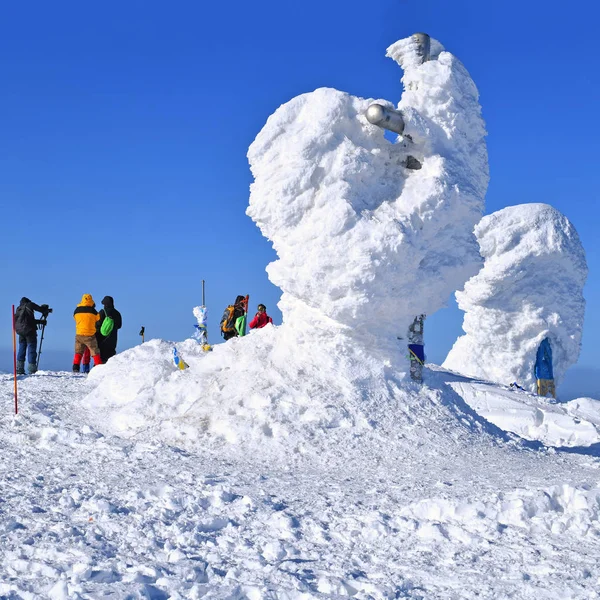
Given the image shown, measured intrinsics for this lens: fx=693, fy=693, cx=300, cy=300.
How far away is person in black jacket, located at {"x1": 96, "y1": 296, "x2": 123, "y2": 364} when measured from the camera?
44.3 feet

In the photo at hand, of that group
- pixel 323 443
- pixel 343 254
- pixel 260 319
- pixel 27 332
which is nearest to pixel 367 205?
pixel 343 254

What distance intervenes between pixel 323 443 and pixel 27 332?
7516 mm

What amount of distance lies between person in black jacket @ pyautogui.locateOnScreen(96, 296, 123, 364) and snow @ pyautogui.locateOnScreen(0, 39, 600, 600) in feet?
5.39

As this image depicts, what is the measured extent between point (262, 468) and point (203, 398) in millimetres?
1906

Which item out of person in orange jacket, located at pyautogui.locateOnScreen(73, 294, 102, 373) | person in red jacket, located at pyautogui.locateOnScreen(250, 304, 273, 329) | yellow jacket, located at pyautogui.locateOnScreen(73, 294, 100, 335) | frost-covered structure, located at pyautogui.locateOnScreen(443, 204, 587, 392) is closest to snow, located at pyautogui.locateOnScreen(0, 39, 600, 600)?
person in orange jacket, located at pyautogui.locateOnScreen(73, 294, 102, 373)

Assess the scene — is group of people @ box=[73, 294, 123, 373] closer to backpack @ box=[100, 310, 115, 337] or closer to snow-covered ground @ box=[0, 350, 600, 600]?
backpack @ box=[100, 310, 115, 337]

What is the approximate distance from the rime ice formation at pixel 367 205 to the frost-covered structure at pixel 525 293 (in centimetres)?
937

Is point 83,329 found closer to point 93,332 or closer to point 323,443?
point 93,332

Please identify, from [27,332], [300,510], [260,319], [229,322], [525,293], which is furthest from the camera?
[525,293]

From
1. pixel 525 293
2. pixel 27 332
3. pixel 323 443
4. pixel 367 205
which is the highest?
pixel 525 293

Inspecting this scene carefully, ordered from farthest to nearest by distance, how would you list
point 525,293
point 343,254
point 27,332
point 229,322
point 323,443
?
point 525,293 → point 229,322 → point 27,332 → point 343,254 → point 323,443

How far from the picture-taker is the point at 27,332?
1305 cm

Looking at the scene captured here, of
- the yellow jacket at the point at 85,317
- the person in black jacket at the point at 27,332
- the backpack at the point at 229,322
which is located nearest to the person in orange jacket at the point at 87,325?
the yellow jacket at the point at 85,317

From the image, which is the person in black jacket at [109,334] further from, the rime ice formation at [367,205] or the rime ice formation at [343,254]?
the rime ice formation at [367,205]
